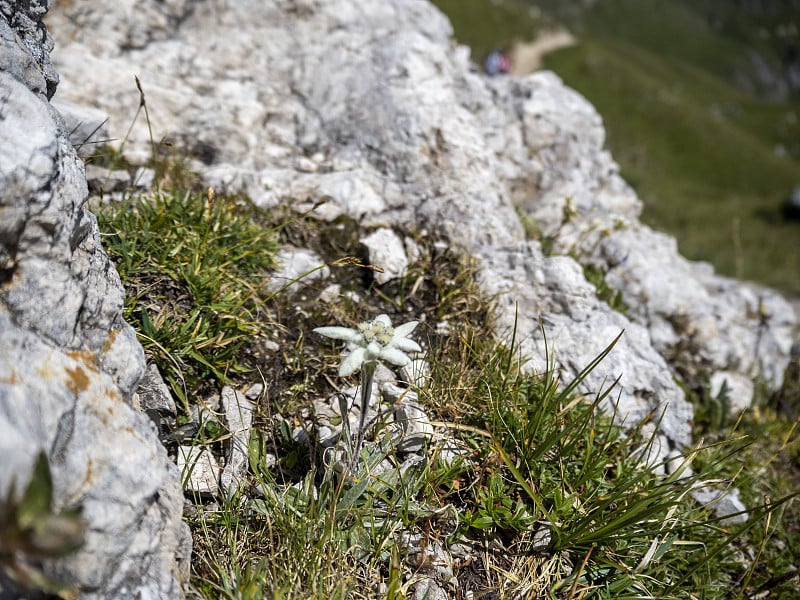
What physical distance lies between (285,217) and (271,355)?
5.18 ft

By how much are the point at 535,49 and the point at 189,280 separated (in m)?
32.9

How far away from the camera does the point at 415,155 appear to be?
5.36m

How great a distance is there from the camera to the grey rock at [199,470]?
8.58 ft

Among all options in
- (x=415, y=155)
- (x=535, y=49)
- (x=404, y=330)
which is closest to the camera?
(x=404, y=330)

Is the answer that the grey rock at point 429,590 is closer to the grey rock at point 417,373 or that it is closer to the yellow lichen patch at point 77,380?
the grey rock at point 417,373

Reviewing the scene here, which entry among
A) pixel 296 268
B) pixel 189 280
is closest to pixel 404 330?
pixel 189 280

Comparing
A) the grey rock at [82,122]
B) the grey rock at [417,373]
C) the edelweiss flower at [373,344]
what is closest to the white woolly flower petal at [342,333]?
the edelweiss flower at [373,344]

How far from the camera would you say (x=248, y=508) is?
8.45ft

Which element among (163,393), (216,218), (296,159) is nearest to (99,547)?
(163,393)

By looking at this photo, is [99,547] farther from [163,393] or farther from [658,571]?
[658,571]

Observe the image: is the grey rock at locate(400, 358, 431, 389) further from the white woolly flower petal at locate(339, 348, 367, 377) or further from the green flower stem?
the white woolly flower petal at locate(339, 348, 367, 377)

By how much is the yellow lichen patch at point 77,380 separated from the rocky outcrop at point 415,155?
2893mm

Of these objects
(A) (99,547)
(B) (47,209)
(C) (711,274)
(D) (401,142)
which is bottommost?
(C) (711,274)

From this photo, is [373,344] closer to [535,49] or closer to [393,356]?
[393,356]
